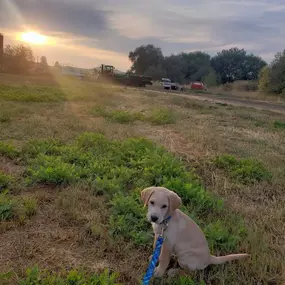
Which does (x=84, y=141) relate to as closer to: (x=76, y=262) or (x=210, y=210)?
(x=210, y=210)

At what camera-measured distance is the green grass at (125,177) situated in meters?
3.50

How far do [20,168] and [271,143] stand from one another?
21.9 feet

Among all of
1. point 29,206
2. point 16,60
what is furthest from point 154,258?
point 16,60

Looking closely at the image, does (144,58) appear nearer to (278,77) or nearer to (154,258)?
(278,77)

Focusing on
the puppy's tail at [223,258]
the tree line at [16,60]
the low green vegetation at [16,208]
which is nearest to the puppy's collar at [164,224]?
the puppy's tail at [223,258]

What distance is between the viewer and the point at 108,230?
343 cm

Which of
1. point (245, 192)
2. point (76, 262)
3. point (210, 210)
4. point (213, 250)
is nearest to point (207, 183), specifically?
point (245, 192)

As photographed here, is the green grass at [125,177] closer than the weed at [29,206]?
Yes

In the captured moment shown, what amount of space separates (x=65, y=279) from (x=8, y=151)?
3.65 metres

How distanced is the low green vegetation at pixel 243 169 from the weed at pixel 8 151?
3.80m

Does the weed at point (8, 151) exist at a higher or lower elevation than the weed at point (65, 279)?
higher

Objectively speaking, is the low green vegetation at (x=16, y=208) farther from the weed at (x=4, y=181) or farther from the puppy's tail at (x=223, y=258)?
the puppy's tail at (x=223, y=258)

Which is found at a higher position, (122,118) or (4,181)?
(122,118)

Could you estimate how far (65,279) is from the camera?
263cm
